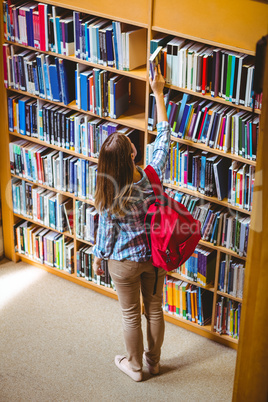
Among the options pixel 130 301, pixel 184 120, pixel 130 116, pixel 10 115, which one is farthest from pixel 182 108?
pixel 10 115

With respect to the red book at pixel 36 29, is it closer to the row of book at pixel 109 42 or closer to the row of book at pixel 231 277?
the row of book at pixel 109 42

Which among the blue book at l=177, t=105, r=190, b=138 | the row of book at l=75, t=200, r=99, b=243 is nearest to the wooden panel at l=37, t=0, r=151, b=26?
the blue book at l=177, t=105, r=190, b=138

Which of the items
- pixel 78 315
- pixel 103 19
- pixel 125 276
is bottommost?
pixel 78 315

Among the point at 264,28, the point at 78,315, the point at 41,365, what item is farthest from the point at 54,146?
the point at 264,28

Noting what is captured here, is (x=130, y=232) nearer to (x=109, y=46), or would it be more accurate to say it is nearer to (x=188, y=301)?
(x=188, y=301)

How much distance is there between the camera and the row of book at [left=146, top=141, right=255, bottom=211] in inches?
121

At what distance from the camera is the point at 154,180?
287cm

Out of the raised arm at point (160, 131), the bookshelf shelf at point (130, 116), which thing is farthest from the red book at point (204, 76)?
the bookshelf shelf at point (130, 116)

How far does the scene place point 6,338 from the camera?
3.61 metres

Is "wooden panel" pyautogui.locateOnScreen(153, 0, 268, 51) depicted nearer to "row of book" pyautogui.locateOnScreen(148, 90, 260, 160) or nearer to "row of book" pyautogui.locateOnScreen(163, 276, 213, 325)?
"row of book" pyautogui.locateOnScreen(148, 90, 260, 160)

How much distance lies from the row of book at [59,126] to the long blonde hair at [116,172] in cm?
73

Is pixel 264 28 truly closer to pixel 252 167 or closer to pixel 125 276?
pixel 252 167

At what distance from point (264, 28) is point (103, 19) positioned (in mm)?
1014

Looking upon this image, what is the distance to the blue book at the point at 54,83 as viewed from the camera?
3.43 meters
